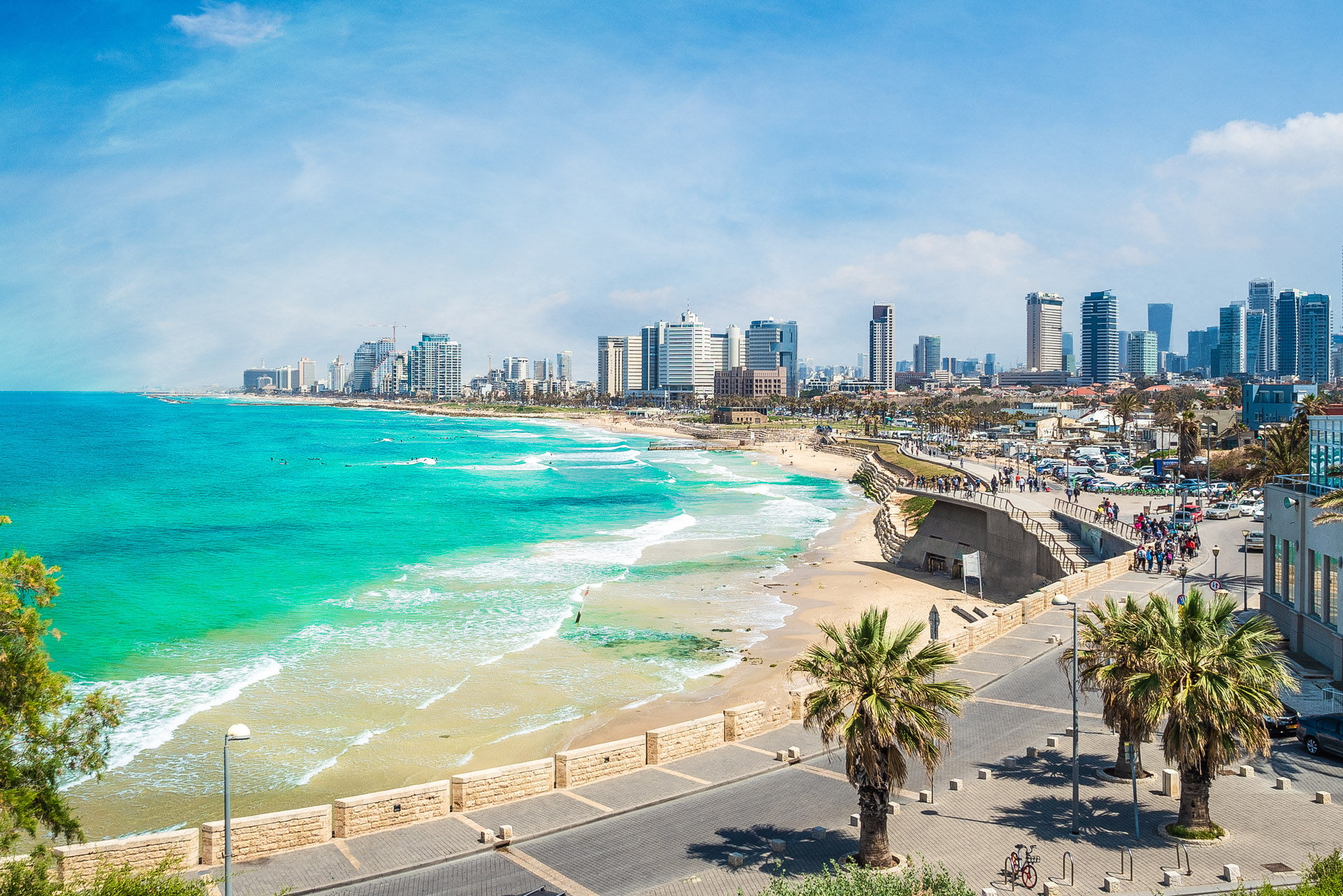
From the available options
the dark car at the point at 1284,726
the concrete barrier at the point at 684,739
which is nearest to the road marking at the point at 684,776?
the concrete barrier at the point at 684,739

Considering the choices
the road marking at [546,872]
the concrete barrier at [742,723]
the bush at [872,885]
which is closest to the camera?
the bush at [872,885]

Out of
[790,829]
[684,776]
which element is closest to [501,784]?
[684,776]

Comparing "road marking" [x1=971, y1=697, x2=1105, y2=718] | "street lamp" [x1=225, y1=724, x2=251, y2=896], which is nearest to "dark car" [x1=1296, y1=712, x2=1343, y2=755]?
"road marking" [x1=971, y1=697, x2=1105, y2=718]

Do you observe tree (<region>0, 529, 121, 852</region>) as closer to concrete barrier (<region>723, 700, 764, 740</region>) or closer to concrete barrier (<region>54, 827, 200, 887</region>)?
concrete barrier (<region>54, 827, 200, 887</region>)

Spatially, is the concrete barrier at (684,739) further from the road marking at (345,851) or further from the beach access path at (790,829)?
the road marking at (345,851)

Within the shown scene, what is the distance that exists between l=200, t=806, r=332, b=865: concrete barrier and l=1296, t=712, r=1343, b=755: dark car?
19590 mm

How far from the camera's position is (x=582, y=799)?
16797 mm

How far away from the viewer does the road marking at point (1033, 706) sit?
69.2 ft

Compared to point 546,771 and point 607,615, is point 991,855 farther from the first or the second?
point 607,615

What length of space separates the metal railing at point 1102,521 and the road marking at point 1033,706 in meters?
19.2

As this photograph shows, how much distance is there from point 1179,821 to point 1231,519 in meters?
40.2

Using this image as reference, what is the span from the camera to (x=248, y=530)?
59.2 metres

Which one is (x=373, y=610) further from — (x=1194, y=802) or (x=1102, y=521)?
(x=1102, y=521)

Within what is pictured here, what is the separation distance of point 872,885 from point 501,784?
7532 millimetres
